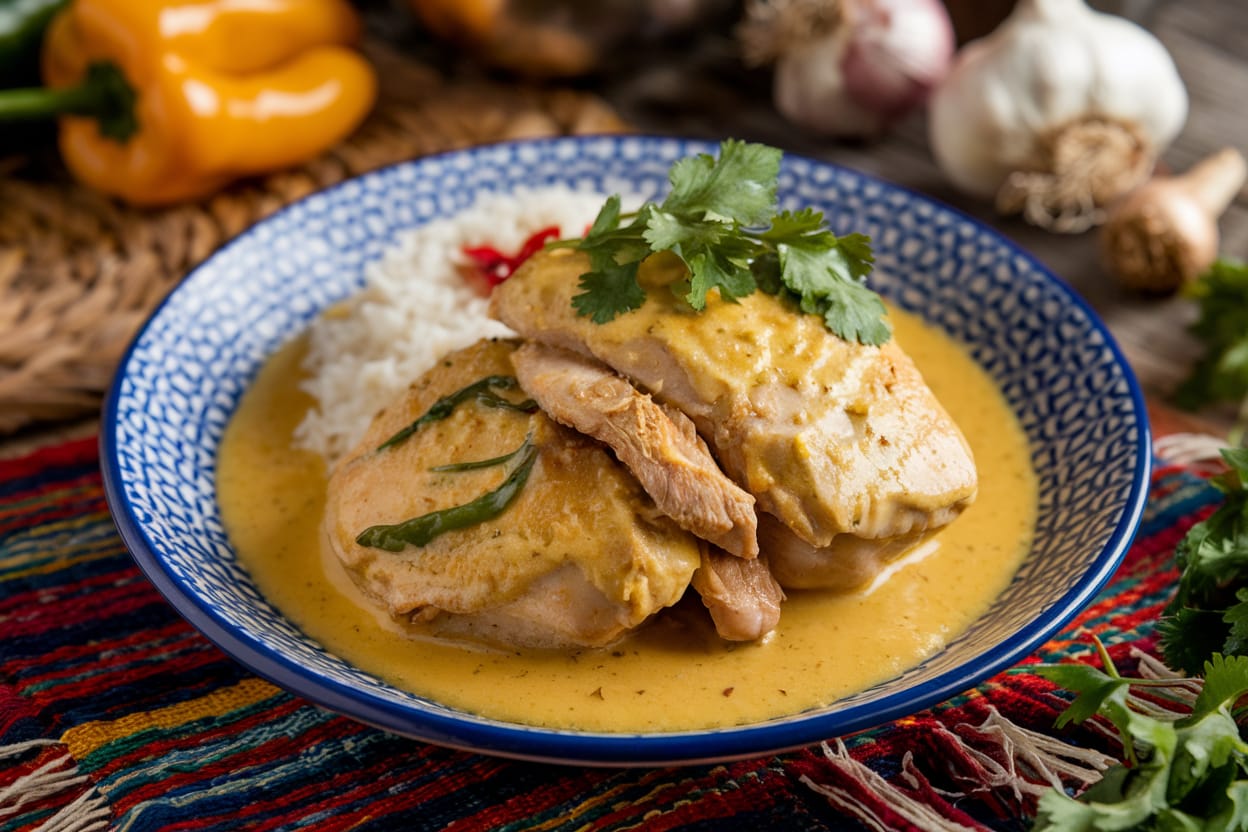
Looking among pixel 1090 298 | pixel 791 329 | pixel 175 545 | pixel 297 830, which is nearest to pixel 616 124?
pixel 1090 298

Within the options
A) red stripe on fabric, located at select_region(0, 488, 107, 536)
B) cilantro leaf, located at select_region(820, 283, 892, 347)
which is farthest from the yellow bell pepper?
cilantro leaf, located at select_region(820, 283, 892, 347)

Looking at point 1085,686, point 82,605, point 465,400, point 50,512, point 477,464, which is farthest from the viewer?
point 50,512

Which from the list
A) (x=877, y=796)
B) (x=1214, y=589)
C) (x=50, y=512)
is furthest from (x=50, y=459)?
(x=1214, y=589)

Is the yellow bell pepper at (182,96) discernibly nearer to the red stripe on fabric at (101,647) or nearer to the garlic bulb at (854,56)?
the garlic bulb at (854,56)

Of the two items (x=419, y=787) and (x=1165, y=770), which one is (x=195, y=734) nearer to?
(x=419, y=787)

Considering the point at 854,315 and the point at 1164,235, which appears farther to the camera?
the point at 1164,235

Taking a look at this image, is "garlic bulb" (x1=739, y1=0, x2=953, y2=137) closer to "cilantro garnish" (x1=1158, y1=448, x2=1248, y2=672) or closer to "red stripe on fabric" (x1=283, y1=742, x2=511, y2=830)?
"cilantro garnish" (x1=1158, y1=448, x2=1248, y2=672)

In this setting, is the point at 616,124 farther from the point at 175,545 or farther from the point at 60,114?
the point at 175,545

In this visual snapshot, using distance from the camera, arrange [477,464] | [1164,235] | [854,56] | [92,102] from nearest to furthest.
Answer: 1. [477,464]
2. [1164,235]
3. [92,102]
4. [854,56]

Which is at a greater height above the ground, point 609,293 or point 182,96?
point 609,293
